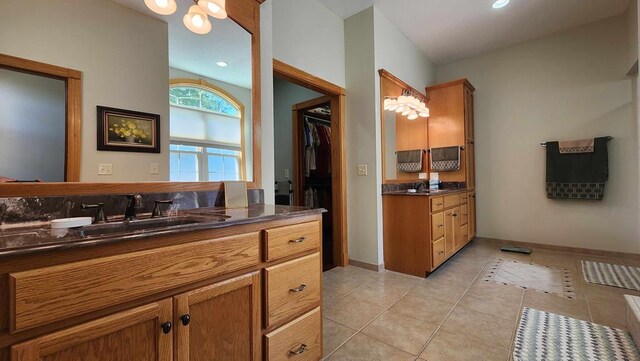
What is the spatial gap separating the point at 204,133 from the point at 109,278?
3.53ft

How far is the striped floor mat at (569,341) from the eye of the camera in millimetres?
1445

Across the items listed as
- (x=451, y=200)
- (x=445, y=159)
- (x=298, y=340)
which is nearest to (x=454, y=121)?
(x=445, y=159)

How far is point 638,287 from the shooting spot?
89.4 inches

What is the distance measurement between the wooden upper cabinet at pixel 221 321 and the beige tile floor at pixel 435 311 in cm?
65

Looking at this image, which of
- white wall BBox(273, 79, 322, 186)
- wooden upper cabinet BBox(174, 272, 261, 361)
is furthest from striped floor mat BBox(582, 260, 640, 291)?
white wall BBox(273, 79, 322, 186)

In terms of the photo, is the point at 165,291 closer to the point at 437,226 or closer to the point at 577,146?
the point at 437,226

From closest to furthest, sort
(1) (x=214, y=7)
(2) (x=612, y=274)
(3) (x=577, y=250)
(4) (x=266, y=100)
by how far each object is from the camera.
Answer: (1) (x=214, y=7) < (4) (x=266, y=100) < (2) (x=612, y=274) < (3) (x=577, y=250)

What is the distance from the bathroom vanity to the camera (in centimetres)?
63

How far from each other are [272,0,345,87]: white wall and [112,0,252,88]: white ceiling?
0.59 meters

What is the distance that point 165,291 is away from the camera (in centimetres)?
85

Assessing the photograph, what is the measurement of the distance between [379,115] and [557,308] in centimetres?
224

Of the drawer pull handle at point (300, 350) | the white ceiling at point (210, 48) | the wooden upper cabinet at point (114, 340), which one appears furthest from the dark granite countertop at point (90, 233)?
the white ceiling at point (210, 48)

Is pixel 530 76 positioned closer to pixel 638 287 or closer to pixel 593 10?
pixel 593 10

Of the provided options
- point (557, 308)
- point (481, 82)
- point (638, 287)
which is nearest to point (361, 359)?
point (557, 308)
